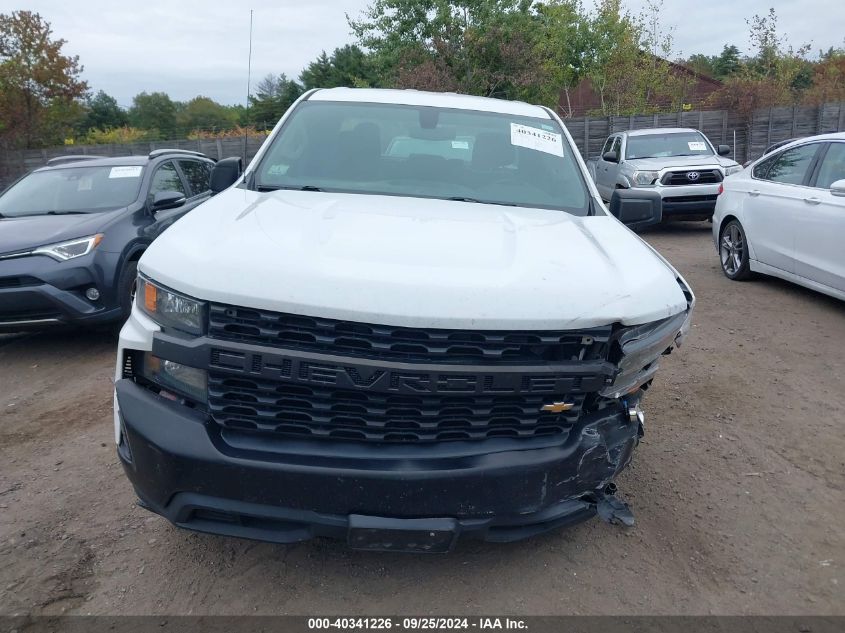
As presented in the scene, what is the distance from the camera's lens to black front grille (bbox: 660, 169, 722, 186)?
1105 cm

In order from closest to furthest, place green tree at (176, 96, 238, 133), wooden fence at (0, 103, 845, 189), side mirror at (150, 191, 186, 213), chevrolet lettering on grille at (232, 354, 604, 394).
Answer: chevrolet lettering on grille at (232, 354, 604, 394) < side mirror at (150, 191, 186, 213) < wooden fence at (0, 103, 845, 189) < green tree at (176, 96, 238, 133)

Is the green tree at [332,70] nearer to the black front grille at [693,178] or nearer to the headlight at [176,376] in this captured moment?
the black front grille at [693,178]

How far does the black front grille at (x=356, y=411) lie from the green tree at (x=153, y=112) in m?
77.4

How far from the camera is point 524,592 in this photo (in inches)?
105

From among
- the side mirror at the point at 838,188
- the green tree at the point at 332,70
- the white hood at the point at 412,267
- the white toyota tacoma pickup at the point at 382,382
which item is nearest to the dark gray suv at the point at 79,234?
the white hood at the point at 412,267

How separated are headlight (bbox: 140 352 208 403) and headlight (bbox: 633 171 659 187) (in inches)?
398

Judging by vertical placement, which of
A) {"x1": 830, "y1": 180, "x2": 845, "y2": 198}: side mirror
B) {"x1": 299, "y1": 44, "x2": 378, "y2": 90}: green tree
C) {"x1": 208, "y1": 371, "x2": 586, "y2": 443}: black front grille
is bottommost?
{"x1": 208, "y1": 371, "x2": 586, "y2": 443}: black front grille

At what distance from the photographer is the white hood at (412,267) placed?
2.24m

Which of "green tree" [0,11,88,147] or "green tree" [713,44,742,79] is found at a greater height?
"green tree" [713,44,742,79]

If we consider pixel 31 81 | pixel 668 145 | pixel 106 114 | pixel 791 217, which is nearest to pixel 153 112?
pixel 106 114

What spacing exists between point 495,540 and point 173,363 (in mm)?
1315

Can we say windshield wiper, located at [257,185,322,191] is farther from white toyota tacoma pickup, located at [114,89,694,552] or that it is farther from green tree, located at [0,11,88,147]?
green tree, located at [0,11,88,147]

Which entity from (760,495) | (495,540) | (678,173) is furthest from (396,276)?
(678,173)

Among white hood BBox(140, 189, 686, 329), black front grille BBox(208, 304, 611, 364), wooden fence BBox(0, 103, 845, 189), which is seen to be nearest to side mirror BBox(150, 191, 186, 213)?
white hood BBox(140, 189, 686, 329)
